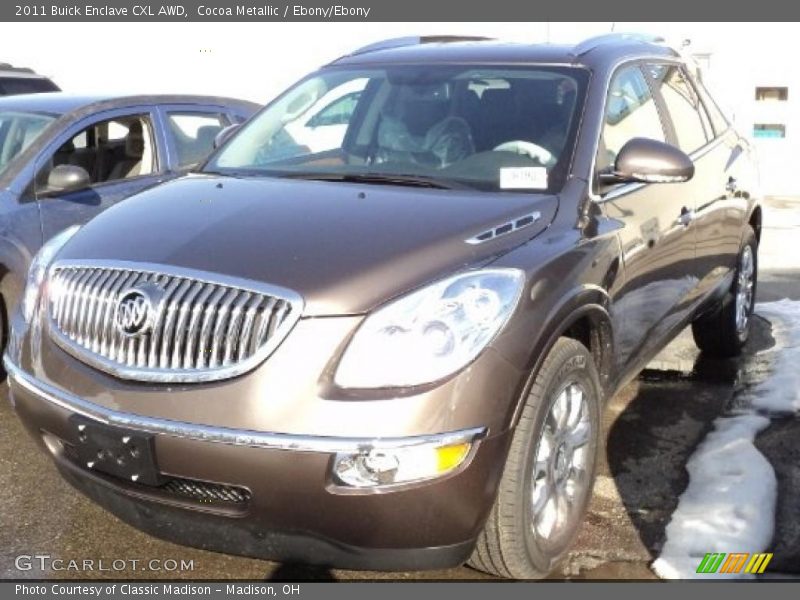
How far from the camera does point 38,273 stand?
326cm

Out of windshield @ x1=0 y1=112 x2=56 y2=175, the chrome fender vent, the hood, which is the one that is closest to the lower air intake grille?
the hood

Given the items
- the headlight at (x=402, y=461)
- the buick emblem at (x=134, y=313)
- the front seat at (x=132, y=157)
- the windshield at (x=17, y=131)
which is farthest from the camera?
the front seat at (x=132, y=157)

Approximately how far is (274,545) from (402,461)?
1.51 ft

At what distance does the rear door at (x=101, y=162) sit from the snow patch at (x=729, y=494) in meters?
3.56

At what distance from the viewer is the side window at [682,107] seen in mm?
4488

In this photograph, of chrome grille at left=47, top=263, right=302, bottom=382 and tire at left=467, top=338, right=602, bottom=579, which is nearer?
chrome grille at left=47, top=263, right=302, bottom=382

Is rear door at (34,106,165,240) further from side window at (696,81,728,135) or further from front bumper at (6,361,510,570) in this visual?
side window at (696,81,728,135)

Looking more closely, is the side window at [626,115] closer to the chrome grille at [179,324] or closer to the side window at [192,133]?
the chrome grille at [179,324]

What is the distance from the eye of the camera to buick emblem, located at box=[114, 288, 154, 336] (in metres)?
2.65

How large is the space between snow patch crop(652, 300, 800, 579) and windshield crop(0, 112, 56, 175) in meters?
4.08

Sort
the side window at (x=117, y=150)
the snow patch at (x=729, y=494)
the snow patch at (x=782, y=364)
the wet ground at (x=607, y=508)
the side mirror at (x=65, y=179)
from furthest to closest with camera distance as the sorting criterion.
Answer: the side window at (x=117, y=150)
the side mirror at (x=65, y=179)
the snow patch at (x=782, y=364)
the snow patch at (x=729, y=494)
the wet ground at (x=607, y=508)

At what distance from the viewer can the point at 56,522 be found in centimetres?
345

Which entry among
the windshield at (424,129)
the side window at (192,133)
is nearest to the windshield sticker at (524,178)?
the windshield at (424,129)

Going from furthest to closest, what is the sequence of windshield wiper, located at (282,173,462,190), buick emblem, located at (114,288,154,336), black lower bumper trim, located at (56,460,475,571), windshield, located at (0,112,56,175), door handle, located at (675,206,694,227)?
windshield, located at (0,112,56,175)
door handle, located at (675,206,694,227)
windshield wiper, located at (282,173,462,190)
buick emblem, located at (114,288,154,336)
black lower bumper trim, located at (56,460,475,571)
